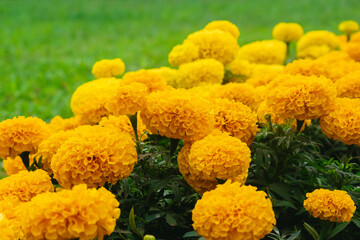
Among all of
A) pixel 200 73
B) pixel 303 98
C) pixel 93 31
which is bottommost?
pixel 93 31

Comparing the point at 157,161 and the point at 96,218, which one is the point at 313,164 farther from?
the point at 96,218

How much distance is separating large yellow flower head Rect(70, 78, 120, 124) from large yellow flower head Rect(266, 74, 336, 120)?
965 millimetres

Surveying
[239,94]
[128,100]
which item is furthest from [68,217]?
[239,94]

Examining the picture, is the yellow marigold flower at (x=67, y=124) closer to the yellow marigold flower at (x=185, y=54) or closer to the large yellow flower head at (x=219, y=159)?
the yellow marigold flower at (x=185, y=54)

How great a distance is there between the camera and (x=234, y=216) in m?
1.23

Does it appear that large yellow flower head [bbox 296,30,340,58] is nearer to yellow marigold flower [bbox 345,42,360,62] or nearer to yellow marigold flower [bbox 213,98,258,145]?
yellow marigold flower [bbox 345,42,360,62]

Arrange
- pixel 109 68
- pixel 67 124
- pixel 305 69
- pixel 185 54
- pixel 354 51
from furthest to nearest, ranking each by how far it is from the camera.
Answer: pixel 354 51, pixel 185 54, pixel 109 68, pixel 67 124, pixel 305 69

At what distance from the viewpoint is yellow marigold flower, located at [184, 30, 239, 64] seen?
9.62 feet

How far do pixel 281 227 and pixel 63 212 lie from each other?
1085 mm

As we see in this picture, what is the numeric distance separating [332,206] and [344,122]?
1.43ft

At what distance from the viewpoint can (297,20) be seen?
10742 mm

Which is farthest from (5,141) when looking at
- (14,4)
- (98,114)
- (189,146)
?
(14,4)

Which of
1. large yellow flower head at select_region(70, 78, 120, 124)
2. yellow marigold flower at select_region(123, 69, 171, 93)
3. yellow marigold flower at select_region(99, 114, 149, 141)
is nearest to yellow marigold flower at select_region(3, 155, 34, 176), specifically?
large yellow flower head at select_region(70, 78, 120, 124)

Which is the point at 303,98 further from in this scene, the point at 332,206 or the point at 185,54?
the point at 185,54
